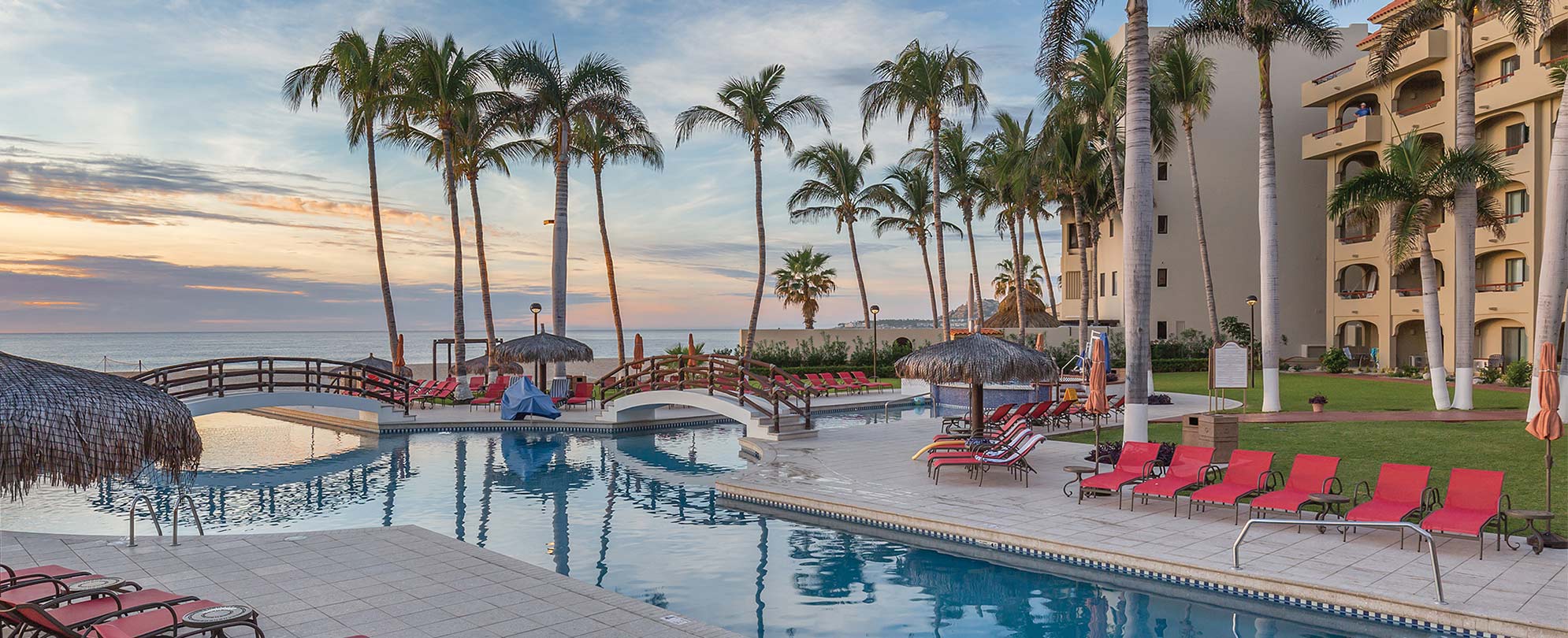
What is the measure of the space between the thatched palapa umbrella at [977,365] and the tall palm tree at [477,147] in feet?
54.2

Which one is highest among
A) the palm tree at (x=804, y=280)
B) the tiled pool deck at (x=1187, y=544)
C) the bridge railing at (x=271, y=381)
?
the palm tree at (x=804, y=280)

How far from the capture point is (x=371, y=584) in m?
7.93

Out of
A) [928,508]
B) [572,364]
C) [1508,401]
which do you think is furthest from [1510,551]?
[572,364]

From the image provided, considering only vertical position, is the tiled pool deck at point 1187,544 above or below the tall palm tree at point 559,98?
below

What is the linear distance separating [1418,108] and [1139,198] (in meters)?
30.1

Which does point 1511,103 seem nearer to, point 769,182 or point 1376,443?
point 1376,443

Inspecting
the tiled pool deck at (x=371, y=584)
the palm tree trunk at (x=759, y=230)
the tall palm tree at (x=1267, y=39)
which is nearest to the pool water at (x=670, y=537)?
the tiled pool deck at (x=371, y=584)

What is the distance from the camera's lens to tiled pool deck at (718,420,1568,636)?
22.9 ft

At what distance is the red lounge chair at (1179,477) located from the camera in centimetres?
1048

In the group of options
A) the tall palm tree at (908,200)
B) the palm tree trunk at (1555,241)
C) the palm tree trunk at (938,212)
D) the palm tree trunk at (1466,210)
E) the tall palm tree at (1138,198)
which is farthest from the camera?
the tall palm tree at (908,200)

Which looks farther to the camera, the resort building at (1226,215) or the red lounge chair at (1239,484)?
the resort building at (1226,215)

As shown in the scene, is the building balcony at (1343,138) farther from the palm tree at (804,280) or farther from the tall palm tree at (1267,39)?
the palm tree at (804,280)

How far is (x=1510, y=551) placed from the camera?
8289 mm

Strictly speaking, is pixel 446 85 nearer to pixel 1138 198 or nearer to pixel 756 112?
pixel 756 112
